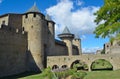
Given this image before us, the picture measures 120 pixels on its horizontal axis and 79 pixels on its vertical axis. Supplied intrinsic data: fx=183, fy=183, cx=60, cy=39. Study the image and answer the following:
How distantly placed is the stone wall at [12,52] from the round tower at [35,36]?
1.10 meters

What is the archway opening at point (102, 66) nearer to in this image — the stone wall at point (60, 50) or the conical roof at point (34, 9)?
the stone wall at point (60, 50)

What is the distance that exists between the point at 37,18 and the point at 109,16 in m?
17.7

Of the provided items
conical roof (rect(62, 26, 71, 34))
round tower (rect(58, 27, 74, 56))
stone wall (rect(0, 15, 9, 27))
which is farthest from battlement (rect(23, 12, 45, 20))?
conical roof (rect(62, 26, 71, 34))

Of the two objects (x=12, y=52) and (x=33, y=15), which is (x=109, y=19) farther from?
(x=33, y=15)

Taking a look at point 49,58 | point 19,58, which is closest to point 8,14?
point 19,58

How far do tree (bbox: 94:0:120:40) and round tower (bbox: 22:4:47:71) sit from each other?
15.7 m

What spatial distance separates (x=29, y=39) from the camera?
2838 centimetres

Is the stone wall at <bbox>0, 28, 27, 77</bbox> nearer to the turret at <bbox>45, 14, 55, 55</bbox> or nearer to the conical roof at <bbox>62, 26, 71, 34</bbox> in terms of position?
the turret at <bbox>45, 14, 55, 55</bbox>

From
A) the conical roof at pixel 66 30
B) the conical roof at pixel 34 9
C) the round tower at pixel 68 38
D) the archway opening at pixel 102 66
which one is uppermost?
the conical roof at pixel 34 9

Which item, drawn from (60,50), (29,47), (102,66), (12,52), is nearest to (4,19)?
(29,47)

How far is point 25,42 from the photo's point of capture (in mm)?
27812

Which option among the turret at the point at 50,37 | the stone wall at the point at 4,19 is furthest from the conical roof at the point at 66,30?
the stone wall at the point at 4,19

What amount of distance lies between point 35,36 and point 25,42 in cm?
187

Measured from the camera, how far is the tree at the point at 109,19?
11.9 m
